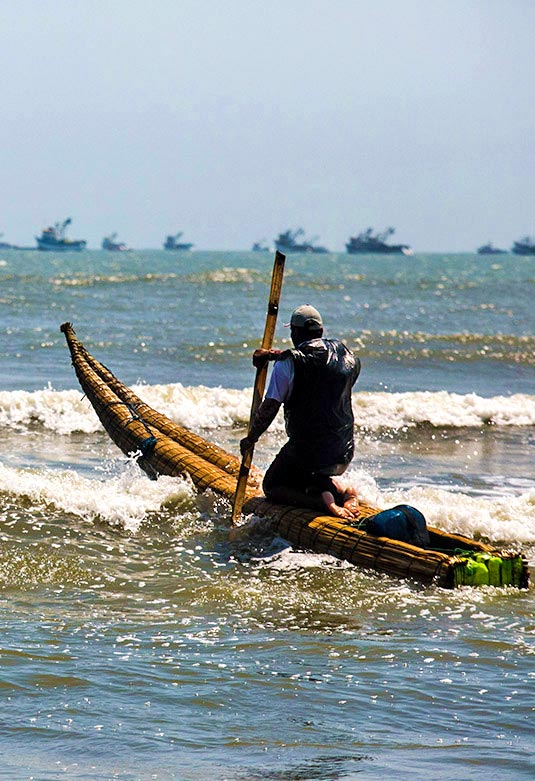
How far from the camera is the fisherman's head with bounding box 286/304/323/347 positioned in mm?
8438

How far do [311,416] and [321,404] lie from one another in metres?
0.13

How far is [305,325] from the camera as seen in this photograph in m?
8.43

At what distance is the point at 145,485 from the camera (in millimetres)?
10508

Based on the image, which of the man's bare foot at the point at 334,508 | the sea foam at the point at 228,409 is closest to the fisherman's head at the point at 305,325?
the man's bare foot at the point at 334,508

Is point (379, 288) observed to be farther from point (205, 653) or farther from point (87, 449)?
point (205, 653)

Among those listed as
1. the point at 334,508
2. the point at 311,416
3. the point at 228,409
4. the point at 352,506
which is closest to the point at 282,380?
the point at 311,416

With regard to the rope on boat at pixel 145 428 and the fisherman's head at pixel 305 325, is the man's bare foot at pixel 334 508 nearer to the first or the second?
the fisherman's head at pixel 305 325

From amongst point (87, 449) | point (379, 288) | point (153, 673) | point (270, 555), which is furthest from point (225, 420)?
point (379, 288)

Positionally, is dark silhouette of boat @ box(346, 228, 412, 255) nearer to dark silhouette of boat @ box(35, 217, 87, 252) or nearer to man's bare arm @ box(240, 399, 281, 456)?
dark silhouette of boat @ box(35, 217, 87, 252)

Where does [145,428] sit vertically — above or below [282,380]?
below

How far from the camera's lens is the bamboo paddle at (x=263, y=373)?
28.8 ft

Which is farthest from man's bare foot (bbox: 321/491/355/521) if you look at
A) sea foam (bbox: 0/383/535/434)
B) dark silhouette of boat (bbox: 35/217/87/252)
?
dark silhouette of boat (bbox: 35/217/87/252)

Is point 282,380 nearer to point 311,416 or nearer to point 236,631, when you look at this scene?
point 311,416

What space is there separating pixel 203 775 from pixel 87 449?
30.6 ft
